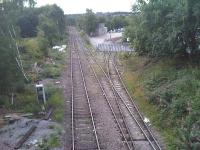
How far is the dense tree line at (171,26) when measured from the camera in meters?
26.4

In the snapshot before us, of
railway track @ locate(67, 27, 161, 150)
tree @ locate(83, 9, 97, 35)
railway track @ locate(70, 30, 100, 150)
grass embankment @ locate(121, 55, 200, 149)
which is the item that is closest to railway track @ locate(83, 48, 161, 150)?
railway track @ locate(67, 27, 161, 150)

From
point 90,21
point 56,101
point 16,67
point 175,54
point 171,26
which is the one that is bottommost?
point 56,101

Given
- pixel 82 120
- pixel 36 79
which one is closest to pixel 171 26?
pixel 82 120

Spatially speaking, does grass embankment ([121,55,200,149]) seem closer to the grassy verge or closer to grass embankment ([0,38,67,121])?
the grassy verge

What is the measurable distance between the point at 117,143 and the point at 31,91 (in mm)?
11253

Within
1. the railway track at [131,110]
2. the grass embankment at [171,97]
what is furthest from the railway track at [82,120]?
the grass embankment at [171,97]

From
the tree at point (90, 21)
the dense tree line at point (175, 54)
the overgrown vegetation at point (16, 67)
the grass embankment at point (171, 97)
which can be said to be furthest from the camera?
the tree at point (90, 21)

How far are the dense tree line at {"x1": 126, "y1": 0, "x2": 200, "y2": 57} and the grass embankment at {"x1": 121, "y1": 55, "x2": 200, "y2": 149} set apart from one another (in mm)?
1302

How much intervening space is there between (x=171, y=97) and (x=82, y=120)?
4.94 meters

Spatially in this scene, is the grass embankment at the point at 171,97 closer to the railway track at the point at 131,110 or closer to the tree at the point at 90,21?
the railway track at the point at 131,110

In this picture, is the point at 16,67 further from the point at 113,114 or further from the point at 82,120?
the point at 113,114

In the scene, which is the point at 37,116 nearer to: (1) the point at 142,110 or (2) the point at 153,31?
(1) the point at 142,110

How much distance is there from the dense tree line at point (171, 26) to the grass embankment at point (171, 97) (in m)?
1.30

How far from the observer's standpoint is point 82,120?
2184 centimetres
